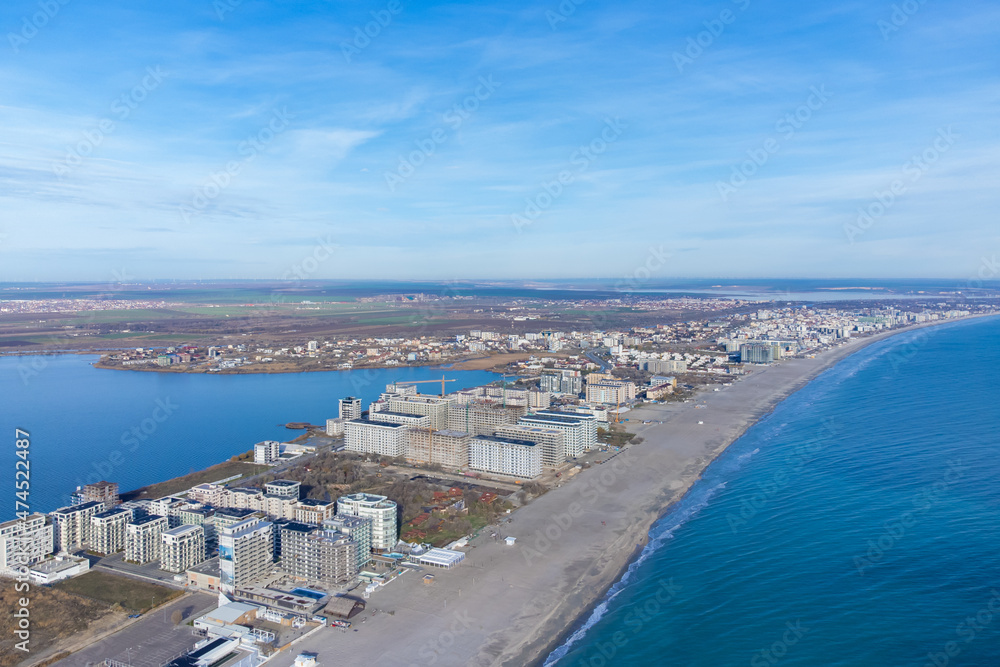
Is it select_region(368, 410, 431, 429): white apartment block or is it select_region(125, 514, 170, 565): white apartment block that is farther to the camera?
select_region(368, 410, 431, 429): white apartment block

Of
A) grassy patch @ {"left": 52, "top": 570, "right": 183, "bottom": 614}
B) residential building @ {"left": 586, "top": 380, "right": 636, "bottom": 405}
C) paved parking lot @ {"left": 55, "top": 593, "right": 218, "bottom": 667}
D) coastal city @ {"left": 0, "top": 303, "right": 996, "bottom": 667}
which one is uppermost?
residential building @ {"left": 586, "top": 380, "right": 636, "bottom": 405}

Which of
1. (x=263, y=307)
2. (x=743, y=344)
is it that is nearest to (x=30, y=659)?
(x=743, y=344)

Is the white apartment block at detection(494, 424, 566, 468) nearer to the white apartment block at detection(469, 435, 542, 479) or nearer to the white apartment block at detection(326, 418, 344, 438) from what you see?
the white apartment block at detection(469, 435, 542, 479)

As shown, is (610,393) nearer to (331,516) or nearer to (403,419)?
(403,419)

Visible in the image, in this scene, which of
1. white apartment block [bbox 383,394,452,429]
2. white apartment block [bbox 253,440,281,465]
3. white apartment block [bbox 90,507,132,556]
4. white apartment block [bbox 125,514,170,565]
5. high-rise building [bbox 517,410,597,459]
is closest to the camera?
white apartment block [bbox 125,514,170,565]

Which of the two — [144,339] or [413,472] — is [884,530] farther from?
[144,339]

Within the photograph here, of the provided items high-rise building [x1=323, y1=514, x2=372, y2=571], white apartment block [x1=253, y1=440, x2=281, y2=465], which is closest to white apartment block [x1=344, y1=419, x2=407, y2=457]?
white apartment block [x1=253, y1=440, x2=281, y2=465]
